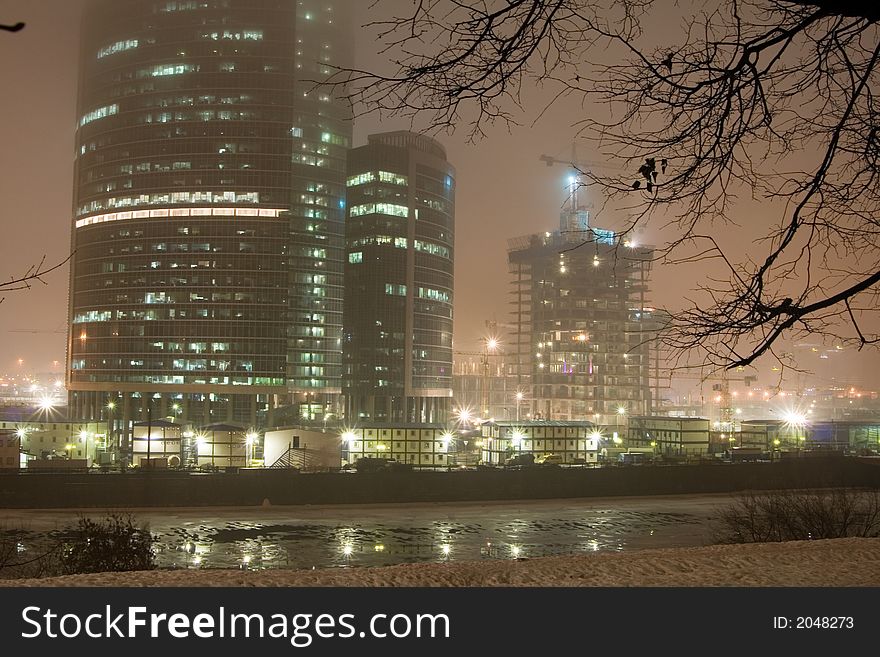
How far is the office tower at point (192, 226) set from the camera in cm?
10550

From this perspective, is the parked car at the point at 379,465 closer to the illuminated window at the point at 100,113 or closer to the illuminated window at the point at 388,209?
the illuminated window at the point at 388,209

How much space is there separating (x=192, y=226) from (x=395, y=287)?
3025 cm

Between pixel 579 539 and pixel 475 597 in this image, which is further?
pixel 579 539

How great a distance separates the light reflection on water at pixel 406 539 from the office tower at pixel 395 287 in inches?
2495

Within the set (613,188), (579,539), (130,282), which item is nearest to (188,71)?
(130,282)

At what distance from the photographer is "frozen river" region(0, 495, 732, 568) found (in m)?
39.2

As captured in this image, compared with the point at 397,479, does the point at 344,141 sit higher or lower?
higher

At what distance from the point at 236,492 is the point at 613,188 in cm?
5407

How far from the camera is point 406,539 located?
146 feet

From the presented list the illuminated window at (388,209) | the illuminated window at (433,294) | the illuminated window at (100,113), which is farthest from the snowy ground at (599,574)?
the illuminated window at (100,113)

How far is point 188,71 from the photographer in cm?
11012

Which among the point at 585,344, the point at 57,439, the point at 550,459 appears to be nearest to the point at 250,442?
the point at 57,439

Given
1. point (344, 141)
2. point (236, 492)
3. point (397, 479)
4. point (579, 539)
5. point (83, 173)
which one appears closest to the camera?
point (579, 539)

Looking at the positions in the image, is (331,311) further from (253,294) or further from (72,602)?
(72,602)
